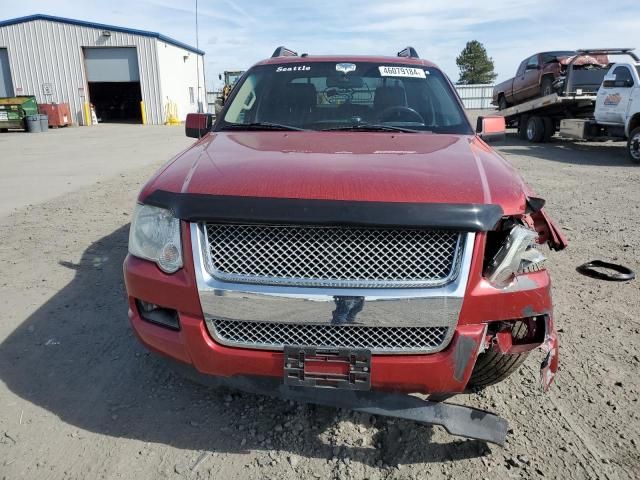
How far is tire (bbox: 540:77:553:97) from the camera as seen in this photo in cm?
1582

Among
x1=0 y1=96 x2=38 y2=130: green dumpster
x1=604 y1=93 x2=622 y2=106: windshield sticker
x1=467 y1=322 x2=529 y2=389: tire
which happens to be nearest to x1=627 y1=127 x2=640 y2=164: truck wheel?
x1=604 y1=93 x2=622 y2=106: windshield sticker

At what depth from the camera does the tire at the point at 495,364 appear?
2236mm

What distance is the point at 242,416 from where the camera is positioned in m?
2.63

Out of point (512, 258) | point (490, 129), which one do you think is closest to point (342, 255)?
point (512, 258)

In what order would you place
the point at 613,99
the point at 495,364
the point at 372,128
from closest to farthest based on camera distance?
the point at 495,364 → the point at 372,128 → the point at 613,99

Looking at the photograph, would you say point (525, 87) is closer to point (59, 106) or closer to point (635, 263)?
point (635, 263)

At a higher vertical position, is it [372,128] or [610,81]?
[610,81]

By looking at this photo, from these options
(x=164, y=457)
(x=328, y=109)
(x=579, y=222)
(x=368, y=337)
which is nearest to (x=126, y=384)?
(x=164, y=457)

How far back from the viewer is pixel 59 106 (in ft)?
92.0

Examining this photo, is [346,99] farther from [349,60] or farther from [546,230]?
[546,230]

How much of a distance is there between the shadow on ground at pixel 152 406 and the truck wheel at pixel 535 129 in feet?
52.2

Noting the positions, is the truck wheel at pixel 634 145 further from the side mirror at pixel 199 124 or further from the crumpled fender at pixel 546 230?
the side mirror at pixel 199 124

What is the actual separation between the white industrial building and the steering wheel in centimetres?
3081

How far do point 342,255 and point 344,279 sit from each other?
0.10 m
